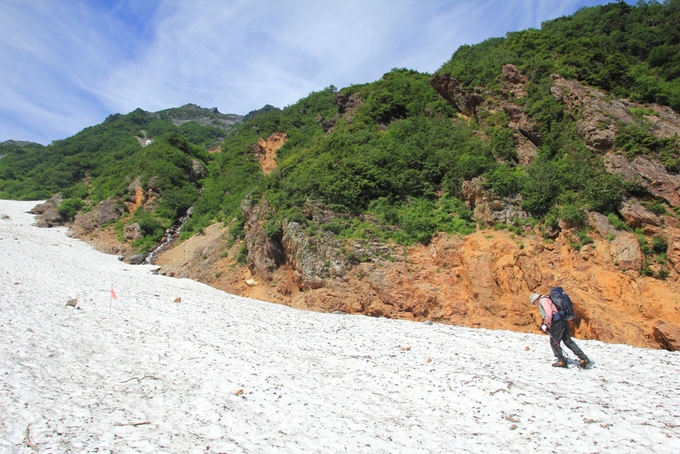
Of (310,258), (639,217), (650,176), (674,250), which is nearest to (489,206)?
(639,217)

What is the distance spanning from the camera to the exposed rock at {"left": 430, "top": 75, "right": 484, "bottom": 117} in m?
20.9

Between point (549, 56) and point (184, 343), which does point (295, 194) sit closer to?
point (184, 343)

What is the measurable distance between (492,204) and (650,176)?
5189 mm

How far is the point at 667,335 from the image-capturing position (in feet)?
27.9

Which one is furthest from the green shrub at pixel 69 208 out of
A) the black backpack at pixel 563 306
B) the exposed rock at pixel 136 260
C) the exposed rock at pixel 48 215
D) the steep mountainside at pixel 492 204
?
the black backpack at pixel 563 306

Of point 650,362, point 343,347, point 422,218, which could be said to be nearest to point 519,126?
point 422,218

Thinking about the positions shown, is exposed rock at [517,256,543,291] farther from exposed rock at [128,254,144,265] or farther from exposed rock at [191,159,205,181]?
exposed rock at [191,159,205,181]

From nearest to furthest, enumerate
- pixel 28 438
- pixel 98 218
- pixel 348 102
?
pixel 28 438 → pixel 348 102 → pixel 98 218

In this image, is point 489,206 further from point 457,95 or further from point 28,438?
point 28,438

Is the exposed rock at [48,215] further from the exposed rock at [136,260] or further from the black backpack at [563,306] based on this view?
the black backpack at [563,306]

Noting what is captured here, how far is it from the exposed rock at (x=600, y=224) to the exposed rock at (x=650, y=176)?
6.44 ft

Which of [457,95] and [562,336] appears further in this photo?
[457,95]

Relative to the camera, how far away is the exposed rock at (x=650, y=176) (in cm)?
1183

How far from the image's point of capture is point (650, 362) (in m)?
7.23
